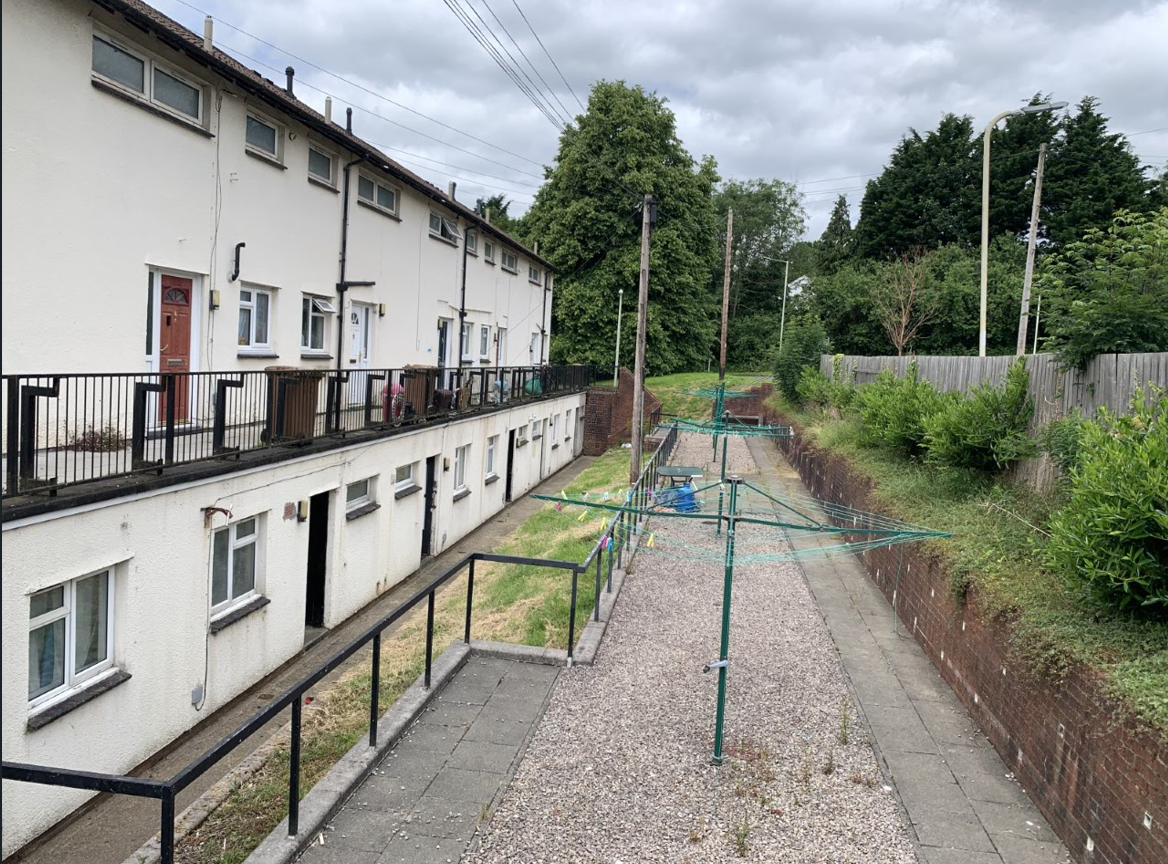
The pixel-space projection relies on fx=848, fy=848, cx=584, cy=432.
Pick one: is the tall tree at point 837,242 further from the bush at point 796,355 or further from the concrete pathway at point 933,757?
the concrete pathway at point 933,757

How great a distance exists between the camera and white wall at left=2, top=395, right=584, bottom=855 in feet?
20.9

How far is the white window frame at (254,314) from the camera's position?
39.3 ft

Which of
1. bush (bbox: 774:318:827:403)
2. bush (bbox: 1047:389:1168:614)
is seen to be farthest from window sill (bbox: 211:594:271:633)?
bush (bbox: 774:318:827:403)

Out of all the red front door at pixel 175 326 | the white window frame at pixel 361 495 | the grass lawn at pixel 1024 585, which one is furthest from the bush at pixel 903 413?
the red front door at pixel 175 326

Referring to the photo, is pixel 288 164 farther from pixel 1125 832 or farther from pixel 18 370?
pixel 1125 832

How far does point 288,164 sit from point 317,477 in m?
4.98

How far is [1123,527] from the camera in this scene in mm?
5055

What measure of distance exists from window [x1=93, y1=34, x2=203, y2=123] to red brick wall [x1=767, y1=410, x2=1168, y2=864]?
998 cm

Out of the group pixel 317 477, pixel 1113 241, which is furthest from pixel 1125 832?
pixel 317 477

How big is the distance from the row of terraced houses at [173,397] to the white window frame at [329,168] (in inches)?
2.2

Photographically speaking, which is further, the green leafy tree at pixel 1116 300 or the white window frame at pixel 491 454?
Result: the white window frame at pixel 491 454

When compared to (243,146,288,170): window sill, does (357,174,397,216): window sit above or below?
above

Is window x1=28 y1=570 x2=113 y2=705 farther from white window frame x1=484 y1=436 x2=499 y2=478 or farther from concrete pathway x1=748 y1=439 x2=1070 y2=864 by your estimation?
white window frame x1=484 y1=436 x2=499 y2=478

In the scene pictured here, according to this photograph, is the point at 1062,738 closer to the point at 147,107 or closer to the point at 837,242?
the point at 147,107
